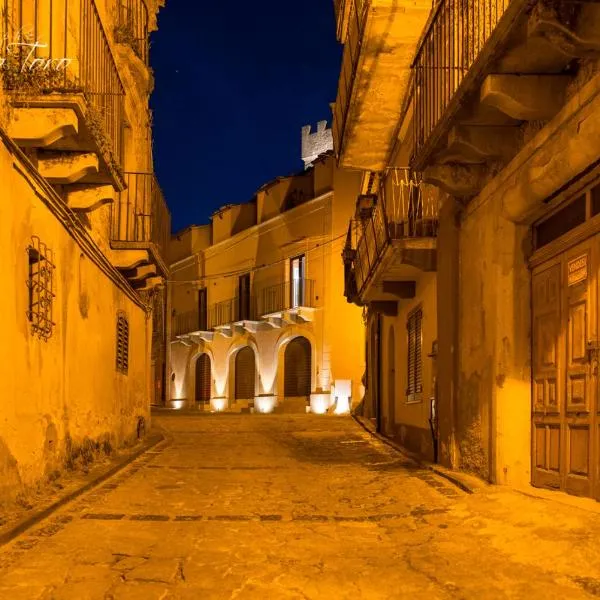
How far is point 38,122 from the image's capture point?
7.39m

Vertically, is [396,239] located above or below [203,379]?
above

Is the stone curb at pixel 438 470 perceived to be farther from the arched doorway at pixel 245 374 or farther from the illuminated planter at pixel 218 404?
the illuminated planter at pixel 218 404

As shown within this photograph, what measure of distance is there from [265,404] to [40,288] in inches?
932

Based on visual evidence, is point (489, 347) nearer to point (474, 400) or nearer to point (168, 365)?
point (474, 400)

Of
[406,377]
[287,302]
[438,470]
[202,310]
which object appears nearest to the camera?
[438,470]

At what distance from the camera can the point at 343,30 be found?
16.8m

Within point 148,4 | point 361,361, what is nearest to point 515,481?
point 148,4

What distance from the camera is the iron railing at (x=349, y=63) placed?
39.3 feet

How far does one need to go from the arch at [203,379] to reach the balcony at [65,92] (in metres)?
26.6

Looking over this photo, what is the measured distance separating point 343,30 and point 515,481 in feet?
39.3

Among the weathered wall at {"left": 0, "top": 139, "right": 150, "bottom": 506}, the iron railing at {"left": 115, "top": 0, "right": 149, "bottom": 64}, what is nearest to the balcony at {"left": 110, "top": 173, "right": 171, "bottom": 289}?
the weathered wall at {"left": 0, "top": 139, "right": 150, "bottom": 506}

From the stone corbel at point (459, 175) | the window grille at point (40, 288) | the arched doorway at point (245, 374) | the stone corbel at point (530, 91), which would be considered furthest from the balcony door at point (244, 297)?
the stone corbel at point (530, 91)

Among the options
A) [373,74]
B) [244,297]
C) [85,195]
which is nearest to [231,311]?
[244,297]

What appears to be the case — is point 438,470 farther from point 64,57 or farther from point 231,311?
point 231,311
